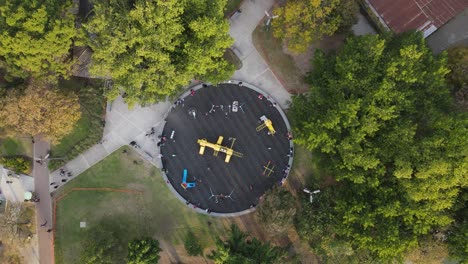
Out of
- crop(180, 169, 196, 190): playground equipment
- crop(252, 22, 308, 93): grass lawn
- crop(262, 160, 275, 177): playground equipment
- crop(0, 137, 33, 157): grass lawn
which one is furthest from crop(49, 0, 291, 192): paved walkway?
crop(262, 160, 275, 177): playground equipment

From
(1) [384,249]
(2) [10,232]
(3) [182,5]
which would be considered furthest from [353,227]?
(2) [10,232]

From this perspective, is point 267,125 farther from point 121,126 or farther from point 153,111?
point 121,126

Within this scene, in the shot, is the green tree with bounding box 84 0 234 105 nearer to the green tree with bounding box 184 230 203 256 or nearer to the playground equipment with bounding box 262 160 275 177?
the playground equipment with bounding box 262 160 275 177

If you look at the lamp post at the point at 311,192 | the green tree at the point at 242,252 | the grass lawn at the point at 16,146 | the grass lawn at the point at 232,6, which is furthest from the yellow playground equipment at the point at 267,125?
the grass lawn at the point at 16,146

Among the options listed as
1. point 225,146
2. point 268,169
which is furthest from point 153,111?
point 268,169

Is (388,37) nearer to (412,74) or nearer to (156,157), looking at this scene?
(412,74)
